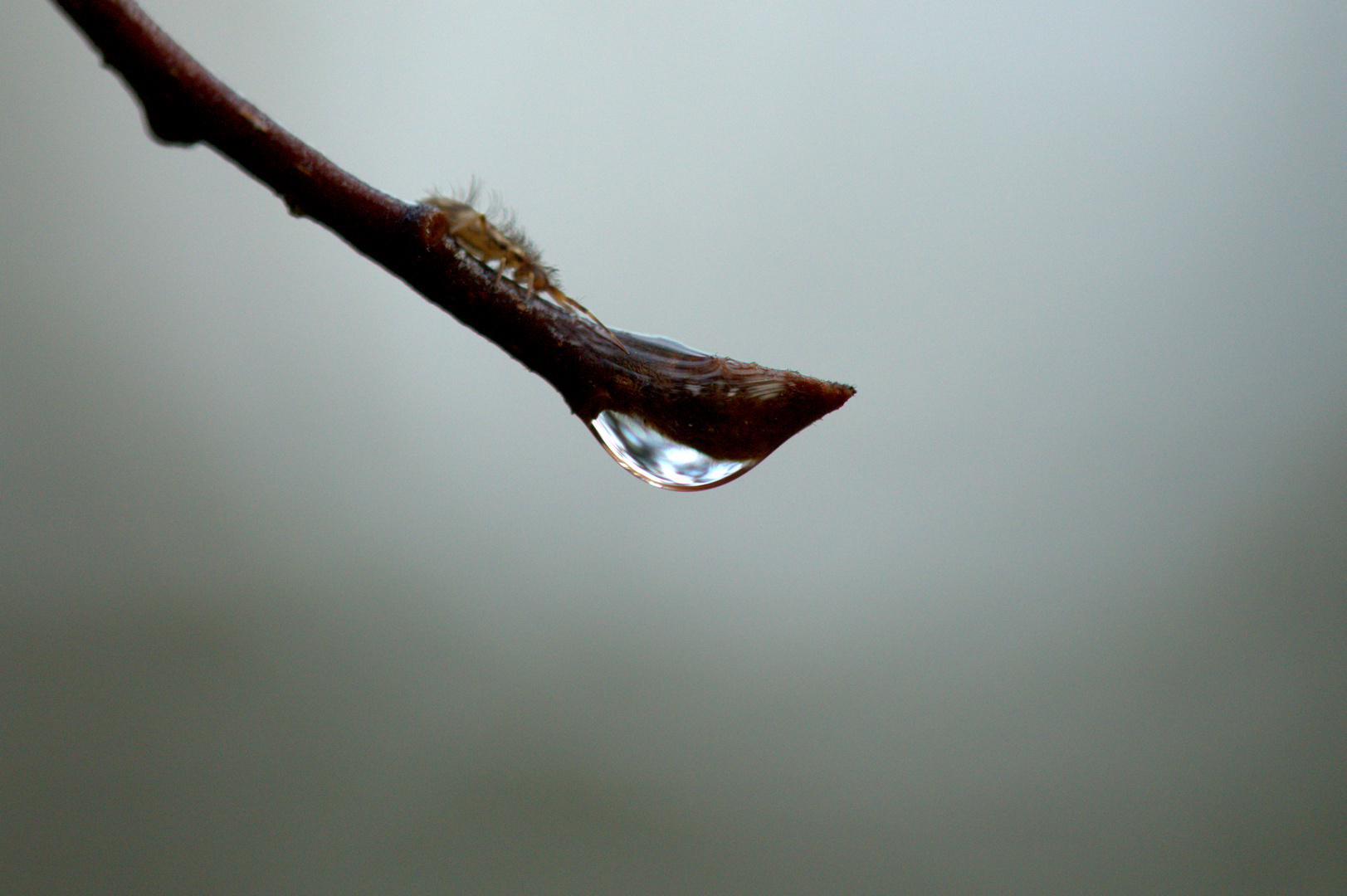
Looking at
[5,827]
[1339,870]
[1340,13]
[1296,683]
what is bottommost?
[5,827]

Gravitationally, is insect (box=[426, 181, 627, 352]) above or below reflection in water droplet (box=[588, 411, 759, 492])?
above

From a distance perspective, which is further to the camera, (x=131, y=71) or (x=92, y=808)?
(x=92, y=808)

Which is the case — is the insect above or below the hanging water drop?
above

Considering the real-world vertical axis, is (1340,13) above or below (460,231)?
above

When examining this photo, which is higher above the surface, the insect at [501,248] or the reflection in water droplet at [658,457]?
the insect at [501,248]

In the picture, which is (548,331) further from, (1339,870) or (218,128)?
(1339,870)

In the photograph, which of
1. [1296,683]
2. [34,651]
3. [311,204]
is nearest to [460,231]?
[311,204]
